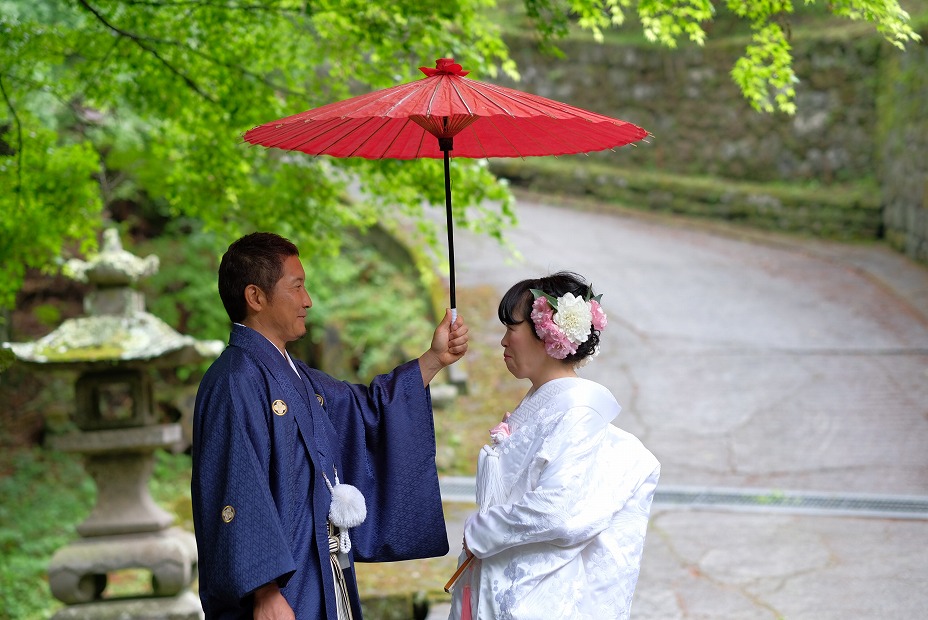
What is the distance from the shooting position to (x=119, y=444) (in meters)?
5.53

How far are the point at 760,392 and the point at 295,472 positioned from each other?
588 centimetres

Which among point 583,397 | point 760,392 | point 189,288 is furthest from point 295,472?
point 189,288

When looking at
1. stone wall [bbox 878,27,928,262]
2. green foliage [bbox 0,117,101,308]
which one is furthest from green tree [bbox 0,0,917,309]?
stone wall [bbox 878,27,928,262]

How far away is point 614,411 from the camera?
277 cm

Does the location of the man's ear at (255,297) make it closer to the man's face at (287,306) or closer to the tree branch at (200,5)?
the man's face at (287,306)

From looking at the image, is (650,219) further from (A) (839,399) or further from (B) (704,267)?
(A) (839,399)

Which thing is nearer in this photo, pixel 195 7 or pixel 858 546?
pixel 195 7

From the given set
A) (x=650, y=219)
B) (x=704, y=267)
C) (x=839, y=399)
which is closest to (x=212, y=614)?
(x=839, y=399)

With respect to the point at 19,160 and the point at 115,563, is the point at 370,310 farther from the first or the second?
the point at 19,160

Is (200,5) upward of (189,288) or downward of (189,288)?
upward

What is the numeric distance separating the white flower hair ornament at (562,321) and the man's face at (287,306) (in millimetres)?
678

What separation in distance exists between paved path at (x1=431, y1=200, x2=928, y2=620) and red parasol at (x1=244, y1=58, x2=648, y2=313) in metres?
1.86

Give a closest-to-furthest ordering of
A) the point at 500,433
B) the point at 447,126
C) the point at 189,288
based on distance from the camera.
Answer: the point at 500,433, the point at 447,126, the point at 189,288

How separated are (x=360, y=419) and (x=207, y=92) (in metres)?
2.63
